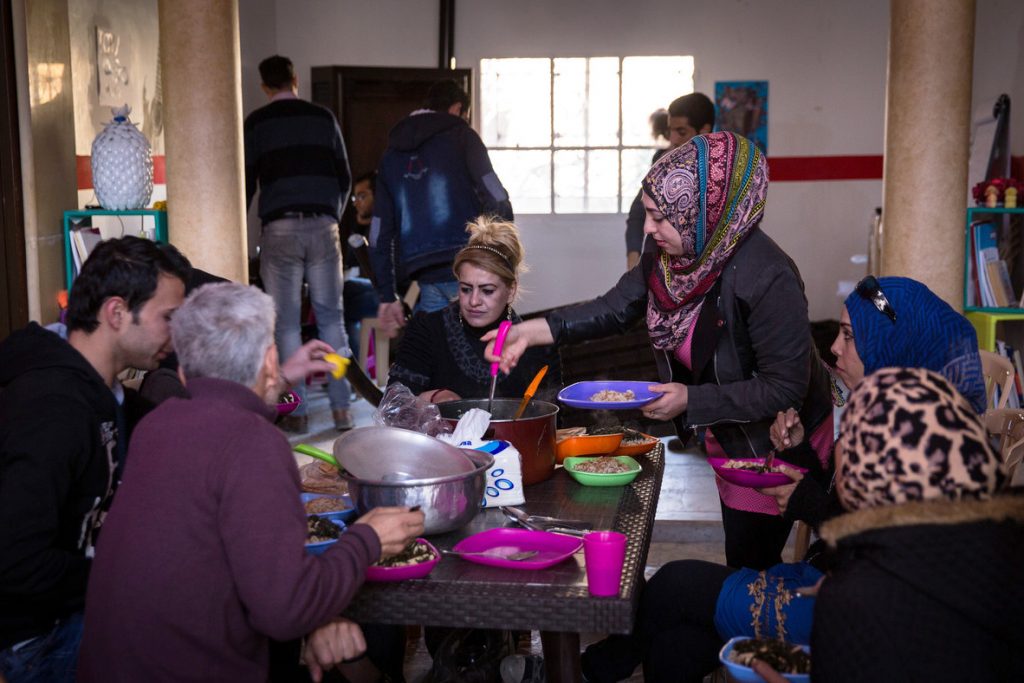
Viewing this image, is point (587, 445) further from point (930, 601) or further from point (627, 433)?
point (930, 601)

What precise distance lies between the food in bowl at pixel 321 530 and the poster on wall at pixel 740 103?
6907 mm

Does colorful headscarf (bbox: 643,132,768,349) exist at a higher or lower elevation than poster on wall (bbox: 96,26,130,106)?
lower

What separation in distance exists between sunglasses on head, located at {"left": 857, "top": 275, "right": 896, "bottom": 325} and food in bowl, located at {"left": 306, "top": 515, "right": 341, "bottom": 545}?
4.00ft

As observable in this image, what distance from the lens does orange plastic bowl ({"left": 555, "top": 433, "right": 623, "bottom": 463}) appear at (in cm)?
281

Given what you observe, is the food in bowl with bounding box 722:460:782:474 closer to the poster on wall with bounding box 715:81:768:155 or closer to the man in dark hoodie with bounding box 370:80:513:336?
the man in dark hoodie with bounding box 370:80:513:336

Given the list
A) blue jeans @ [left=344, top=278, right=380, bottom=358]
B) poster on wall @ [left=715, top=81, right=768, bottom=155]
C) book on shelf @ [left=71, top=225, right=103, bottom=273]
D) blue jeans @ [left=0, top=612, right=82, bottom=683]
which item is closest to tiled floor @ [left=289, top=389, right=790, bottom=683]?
book on shelf @ [left=71, top=225, right=103, bottom=273]

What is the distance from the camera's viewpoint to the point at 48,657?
2232 millimetres

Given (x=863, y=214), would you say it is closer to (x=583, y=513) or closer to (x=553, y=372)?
(x=553, y=372)

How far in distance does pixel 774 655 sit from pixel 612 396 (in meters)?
1.11

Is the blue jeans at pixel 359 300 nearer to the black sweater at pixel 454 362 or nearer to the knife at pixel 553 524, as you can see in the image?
the black sweater at pixel 454 362

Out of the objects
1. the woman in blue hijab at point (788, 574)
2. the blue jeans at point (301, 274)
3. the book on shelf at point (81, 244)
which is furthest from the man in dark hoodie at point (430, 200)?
the woman in blue hijab at point (788, 574)

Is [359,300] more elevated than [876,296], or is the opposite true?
[876,296]

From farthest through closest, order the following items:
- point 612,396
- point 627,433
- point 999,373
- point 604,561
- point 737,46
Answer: point 737,46, point 999,373, point 627,433, point 612,396, point 604,561

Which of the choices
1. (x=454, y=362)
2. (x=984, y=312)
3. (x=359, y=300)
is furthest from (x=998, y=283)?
(x=359, y=300)
